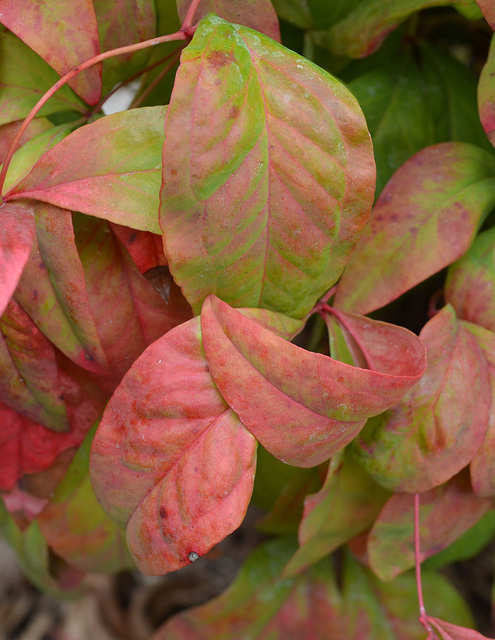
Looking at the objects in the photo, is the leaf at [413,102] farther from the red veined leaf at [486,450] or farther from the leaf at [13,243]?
the leaf at [13,243]

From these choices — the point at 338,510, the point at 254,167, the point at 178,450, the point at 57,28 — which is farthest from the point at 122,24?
the point at 338,510

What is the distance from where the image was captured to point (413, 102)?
1.67 feet

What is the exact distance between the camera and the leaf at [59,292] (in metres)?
0.33

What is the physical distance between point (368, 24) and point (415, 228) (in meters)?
0.15

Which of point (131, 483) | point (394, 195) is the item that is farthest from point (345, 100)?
point (131, 483)

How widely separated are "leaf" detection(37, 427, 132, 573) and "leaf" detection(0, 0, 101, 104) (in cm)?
29

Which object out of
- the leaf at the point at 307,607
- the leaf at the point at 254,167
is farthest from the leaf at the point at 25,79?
the leaf at the point at 307,607

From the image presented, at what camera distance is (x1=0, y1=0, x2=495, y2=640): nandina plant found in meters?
0.31

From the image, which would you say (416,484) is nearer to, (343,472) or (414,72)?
(343,472)

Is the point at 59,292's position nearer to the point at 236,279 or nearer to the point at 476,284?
the point at 236,279

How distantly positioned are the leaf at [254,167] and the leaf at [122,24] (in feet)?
0.31

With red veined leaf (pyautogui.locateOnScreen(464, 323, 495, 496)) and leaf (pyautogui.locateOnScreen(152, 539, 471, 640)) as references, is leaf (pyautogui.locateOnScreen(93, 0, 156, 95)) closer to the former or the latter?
red veined leaf (pyautogui.locateOnScreen(464, 323, 495, 496))

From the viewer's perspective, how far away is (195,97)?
28 centimetres

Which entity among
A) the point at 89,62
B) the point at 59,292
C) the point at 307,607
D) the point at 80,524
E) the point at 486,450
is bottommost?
the point at 307,607
